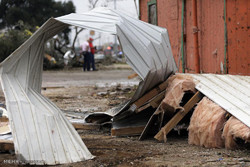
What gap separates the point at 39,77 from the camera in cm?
643

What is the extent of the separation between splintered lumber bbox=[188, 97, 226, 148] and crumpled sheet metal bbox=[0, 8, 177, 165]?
101cm

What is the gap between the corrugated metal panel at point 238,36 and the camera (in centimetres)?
880

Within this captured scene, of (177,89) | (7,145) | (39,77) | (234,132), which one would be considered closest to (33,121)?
(7,145)

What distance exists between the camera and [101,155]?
532 cm

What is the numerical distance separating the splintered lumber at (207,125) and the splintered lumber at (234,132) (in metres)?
0.18

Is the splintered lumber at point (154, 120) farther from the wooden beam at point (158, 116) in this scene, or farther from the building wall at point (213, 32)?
the building wall at point (213, 32)

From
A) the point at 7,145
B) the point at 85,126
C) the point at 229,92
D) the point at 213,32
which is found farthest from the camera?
the point at 213,32

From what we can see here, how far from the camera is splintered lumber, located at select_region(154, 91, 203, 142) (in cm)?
621

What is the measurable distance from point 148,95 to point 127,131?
678 mm

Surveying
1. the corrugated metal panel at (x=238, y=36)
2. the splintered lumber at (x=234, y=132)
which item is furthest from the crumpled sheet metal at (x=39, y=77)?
the corrugated metal panel at (x=238, y=36)

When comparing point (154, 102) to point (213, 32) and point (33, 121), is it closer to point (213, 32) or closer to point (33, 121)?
point (33, 121)

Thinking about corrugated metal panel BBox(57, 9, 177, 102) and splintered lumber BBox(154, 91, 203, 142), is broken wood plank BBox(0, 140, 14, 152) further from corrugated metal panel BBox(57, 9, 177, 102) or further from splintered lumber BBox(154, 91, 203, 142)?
splintered lumber BBox(154, 91, 203, 142)

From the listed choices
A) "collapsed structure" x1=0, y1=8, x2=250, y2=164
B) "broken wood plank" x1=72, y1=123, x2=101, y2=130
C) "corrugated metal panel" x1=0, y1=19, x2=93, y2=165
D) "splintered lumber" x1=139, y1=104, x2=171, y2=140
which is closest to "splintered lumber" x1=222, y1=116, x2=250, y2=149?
"collapsed structure" x1=0, y1=8, x2=250, y2=164

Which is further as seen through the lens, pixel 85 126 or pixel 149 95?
pixel 85 126
